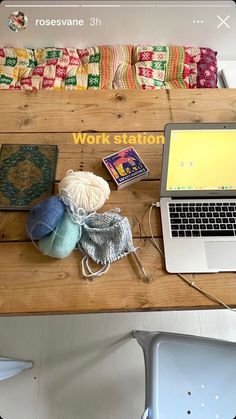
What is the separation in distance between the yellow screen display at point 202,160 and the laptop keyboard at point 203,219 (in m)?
0.05

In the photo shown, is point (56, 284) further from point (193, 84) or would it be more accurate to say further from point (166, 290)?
point (193, 84)

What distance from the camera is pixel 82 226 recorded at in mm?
741

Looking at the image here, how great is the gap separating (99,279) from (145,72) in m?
1.31

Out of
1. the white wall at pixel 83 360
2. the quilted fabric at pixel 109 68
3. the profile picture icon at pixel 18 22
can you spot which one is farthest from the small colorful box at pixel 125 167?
the profile picture icon at pixel 18 22

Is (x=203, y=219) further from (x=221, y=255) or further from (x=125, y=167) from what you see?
(x=125, y=167)

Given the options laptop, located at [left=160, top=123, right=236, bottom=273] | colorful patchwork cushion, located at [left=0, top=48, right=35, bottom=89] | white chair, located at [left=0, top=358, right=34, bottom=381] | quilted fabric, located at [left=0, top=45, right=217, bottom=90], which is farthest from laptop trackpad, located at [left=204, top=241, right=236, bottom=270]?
colorful patchwork cushion, located at [left=0, top=48, right=35, bottom=89]

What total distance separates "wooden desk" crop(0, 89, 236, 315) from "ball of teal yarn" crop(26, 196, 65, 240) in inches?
2.6

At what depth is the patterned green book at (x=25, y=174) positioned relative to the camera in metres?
0.81

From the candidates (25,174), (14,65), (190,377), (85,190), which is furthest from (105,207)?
(14,65)

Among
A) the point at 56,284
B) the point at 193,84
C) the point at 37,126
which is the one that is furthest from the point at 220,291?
the point at 193,84

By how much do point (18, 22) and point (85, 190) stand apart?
1.46 meters

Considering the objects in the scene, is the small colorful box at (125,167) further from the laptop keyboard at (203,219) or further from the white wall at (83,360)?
the white wall at (83,360)

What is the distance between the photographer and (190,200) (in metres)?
0.80

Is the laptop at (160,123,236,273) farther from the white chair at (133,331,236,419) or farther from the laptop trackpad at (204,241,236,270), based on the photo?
the white chair at (133,331,236,419)
